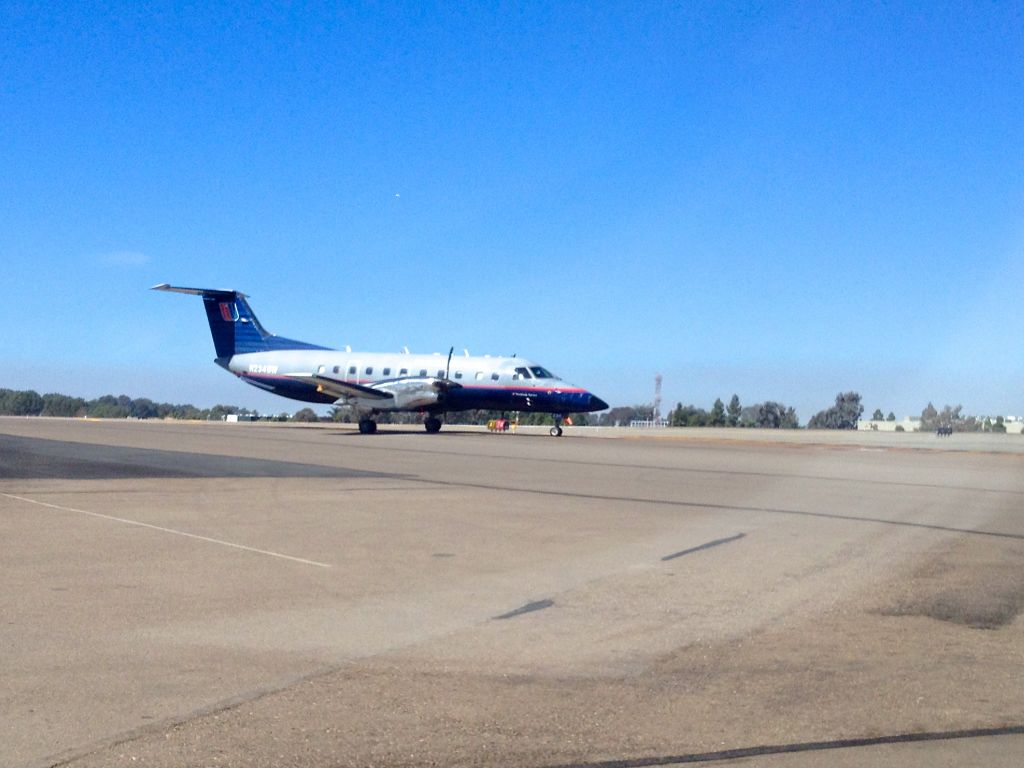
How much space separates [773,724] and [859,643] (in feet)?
7.22

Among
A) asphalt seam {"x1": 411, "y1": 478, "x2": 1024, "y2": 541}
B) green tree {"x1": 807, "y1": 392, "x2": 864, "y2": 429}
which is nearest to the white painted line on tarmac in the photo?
asphalt seam {"x1": 411, "y1": 478, "x2": 1024, "y2": 541}

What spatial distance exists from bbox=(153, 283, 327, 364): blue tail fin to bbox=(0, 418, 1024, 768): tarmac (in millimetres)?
31079

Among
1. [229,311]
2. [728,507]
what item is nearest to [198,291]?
[229,311]

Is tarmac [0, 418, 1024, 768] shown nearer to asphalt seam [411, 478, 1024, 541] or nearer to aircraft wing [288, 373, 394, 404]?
asphalt seam [411, 478, 1024, 541]

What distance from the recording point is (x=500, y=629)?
7.80 metres

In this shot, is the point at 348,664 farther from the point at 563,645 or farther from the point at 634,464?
the point at 634,464

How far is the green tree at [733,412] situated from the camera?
79.8 metres

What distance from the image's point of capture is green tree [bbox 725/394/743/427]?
3140 inches

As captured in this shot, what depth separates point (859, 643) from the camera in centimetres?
756

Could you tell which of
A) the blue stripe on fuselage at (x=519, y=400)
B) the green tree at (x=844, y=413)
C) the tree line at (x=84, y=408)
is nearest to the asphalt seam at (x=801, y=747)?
the blue stripe on fuselage at (x=519, y=400)

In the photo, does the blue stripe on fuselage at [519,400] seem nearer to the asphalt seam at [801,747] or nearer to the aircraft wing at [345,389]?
the aircraft wing at [345,389]

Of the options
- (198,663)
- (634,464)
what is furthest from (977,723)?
(634,464)

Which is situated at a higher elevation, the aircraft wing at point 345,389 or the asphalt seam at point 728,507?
the aircraft wing at point 345,389

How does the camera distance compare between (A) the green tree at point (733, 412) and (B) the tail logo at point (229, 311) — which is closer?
(B) the tail logo at point (229, 311)
